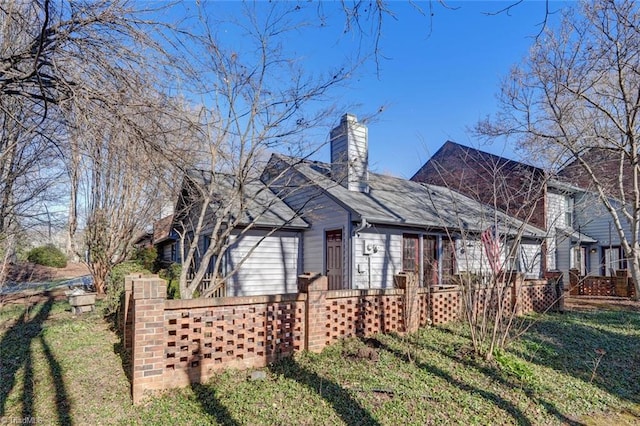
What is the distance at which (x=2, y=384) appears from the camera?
469 cm

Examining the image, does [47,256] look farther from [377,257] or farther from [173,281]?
[377,257]

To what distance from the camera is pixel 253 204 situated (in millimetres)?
11172

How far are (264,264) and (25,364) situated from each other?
5966mm

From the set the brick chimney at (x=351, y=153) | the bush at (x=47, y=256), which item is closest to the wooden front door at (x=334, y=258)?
the brick chimney at (x=351, y=153)

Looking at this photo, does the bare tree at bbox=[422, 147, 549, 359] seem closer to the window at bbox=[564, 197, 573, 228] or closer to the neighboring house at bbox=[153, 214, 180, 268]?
the window at bbox=[564, 197, 573, 228]

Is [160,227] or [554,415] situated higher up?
[160,227]

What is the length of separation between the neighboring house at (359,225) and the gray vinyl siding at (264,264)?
49 centimetres

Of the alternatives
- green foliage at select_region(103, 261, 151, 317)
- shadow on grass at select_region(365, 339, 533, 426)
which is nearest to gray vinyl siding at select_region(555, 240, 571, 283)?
shadow on grass at select_region(365, 339, 533, 426)

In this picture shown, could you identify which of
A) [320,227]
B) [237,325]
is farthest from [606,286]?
[237,325]

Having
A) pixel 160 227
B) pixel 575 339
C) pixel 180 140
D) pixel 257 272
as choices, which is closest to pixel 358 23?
pixel 180 140

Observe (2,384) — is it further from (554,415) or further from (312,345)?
(554,415)

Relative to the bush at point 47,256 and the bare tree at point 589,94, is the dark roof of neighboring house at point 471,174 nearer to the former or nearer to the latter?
the bare tree at point 589,94

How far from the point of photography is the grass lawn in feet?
12.7

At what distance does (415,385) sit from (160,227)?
1608 centimetres
